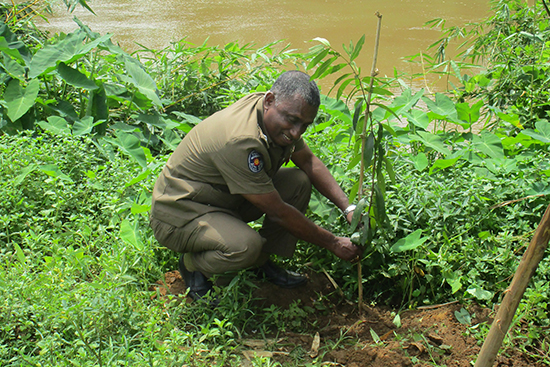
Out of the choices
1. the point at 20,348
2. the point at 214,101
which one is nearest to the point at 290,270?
the point at 20,348

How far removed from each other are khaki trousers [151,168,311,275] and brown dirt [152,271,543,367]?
22 centimetres

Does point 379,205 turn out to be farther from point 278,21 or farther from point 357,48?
point 278,21

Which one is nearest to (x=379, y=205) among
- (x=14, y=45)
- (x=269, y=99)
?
(x=269, y=99)

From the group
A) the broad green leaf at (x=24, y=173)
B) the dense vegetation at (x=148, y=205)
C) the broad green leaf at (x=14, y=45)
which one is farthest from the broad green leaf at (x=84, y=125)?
the broad green leaf at (x=14, y=45)

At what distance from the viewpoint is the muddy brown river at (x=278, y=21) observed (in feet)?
19.4

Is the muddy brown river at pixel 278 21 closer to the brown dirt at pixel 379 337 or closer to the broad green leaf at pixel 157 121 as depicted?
the broad green leaf at pixel 157 121

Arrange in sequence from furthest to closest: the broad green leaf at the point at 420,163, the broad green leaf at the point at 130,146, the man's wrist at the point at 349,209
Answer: the broad green leaf at the point at 130,146 → the broad green leaf at the point at 420,163 → the man's wrist at the point at 349,209

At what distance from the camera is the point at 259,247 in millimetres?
2250

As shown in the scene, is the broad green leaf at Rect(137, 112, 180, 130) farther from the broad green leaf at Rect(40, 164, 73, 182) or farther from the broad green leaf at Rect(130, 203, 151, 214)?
the broad green leaf at Rect(130, 203, 151, 214)

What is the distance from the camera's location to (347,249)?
2219mm

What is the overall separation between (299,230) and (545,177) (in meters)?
1.23

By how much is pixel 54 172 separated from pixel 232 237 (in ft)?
4.06

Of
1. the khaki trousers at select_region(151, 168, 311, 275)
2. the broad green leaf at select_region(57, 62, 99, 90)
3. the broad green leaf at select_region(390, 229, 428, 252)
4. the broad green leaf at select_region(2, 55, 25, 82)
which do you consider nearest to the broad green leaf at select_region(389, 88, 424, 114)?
the khaki trousers at select_region(151, 168, 311, 275)

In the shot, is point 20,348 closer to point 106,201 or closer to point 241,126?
point 106,201
